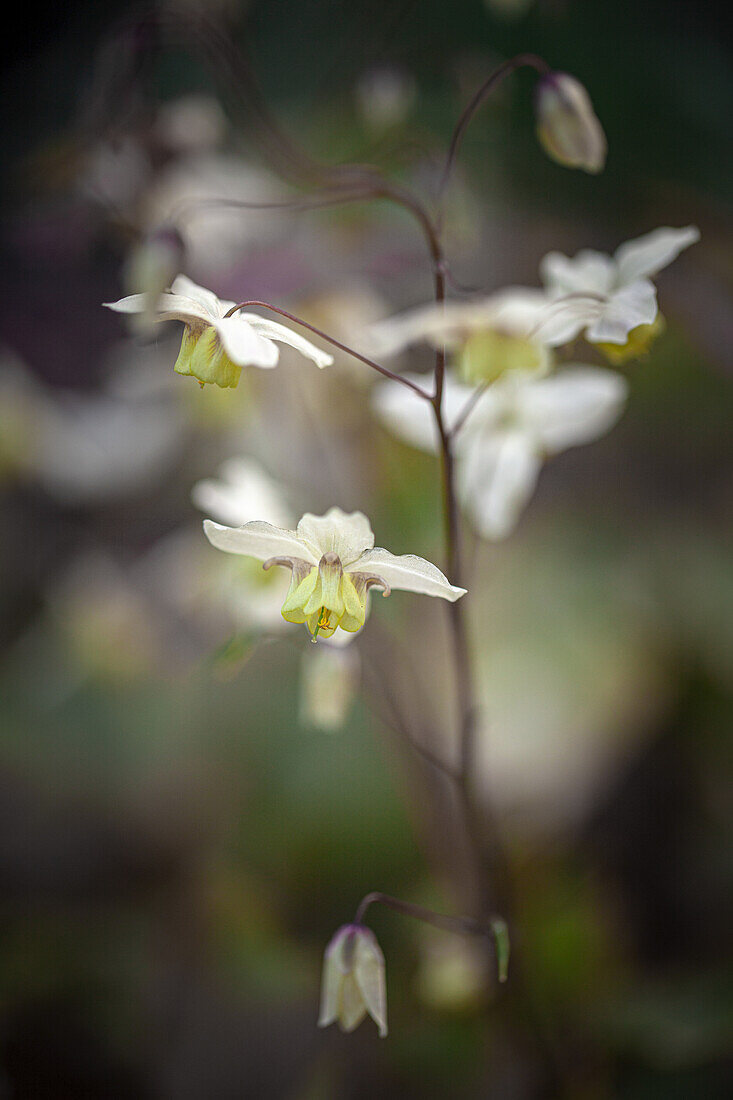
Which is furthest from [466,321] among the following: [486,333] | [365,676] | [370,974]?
[365,676]

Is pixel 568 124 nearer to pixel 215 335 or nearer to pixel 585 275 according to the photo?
pixel 585 275

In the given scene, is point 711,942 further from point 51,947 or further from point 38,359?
point 38,359

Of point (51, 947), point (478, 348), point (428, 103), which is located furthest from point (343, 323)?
point (51, 947)

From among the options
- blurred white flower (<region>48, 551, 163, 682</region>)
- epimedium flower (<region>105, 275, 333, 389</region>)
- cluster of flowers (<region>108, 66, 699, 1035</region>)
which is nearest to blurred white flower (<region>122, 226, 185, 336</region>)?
cluster of flowers (<region>108, 66, 699, 1035</region>)

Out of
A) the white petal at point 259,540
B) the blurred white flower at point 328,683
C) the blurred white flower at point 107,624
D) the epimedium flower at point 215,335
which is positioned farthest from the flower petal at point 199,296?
the blurred white flower at point 107,624

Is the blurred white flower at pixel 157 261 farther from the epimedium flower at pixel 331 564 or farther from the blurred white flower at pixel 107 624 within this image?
the blurred white flower at pixel 107 624
